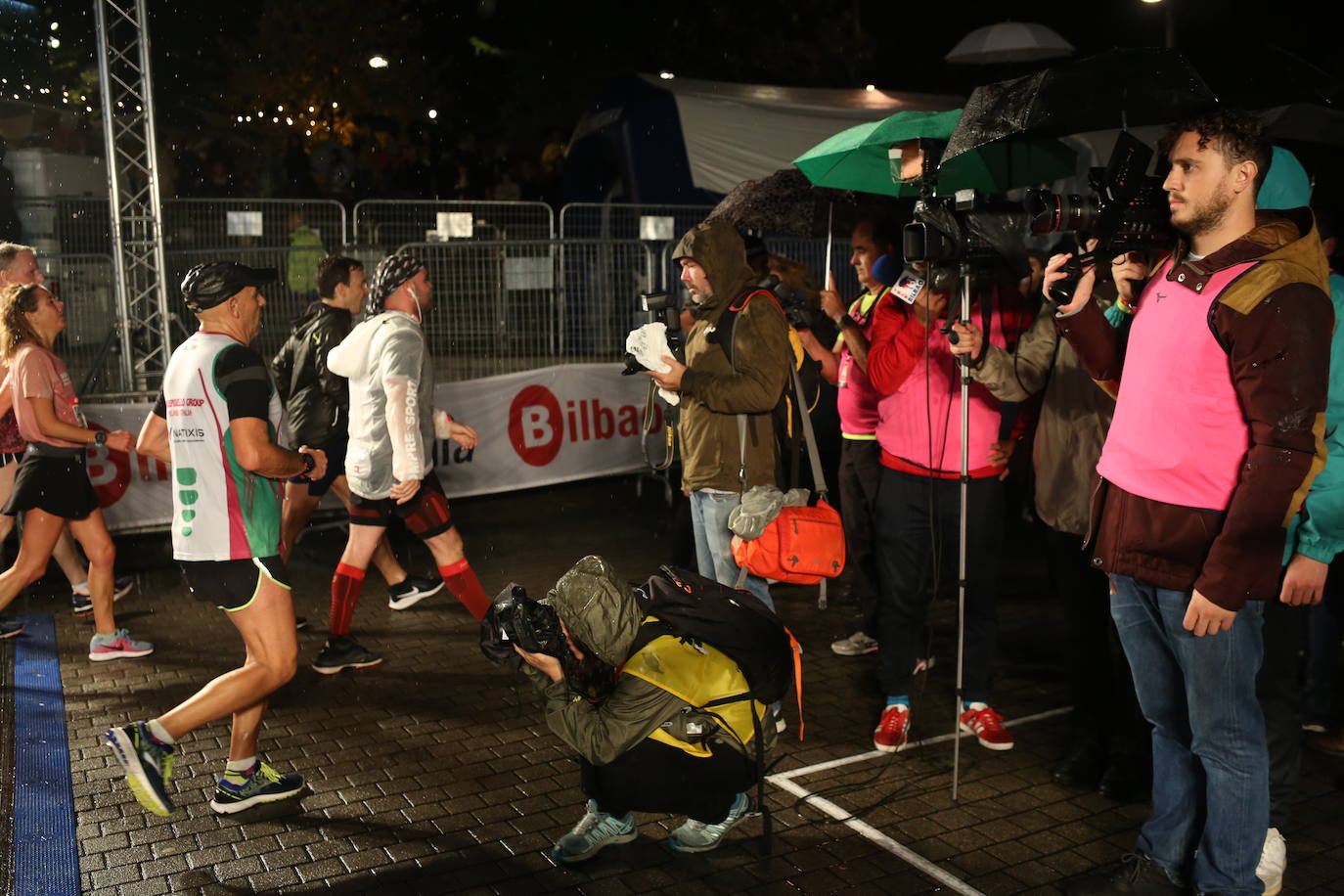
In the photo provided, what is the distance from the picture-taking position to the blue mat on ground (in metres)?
4.27

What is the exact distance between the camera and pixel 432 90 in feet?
101

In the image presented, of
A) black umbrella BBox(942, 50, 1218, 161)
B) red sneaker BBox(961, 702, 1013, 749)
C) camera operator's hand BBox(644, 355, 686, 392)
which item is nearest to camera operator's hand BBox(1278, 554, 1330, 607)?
black umbrella BBox(942, 50, 1218, 161)

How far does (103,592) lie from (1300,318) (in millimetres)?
5890

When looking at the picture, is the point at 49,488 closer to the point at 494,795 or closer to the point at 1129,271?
the point at 494,795

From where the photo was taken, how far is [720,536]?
5258mm

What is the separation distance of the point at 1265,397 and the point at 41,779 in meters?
4.77

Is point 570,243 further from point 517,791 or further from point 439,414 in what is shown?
point 517,791

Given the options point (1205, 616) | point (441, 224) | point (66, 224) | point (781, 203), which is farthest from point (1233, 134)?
point (66, 224)

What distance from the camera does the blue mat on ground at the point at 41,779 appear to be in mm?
4270

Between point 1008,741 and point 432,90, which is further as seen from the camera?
point 432,90

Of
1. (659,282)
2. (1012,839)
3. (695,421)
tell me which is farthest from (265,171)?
(1012,839)

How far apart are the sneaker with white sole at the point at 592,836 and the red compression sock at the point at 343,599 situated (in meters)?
2.51

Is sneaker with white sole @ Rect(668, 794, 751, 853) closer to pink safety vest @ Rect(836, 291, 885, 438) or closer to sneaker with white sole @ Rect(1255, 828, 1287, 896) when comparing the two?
sneaker with white sole @ Rect(1255, 828, 1287, 896)

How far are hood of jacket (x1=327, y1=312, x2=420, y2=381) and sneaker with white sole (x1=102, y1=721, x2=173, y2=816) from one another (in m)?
2.34
